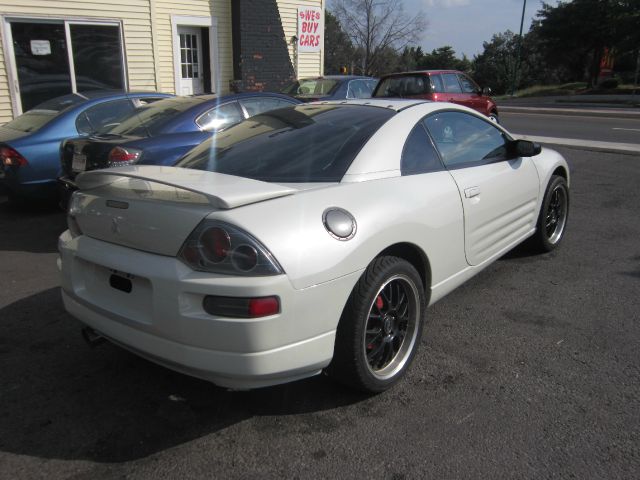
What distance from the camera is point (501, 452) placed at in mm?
2426

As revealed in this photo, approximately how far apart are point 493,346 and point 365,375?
1086mm

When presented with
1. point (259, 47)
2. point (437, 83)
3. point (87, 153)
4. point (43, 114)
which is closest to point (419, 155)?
point (87, 153)

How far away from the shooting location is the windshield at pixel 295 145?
9.80 ft

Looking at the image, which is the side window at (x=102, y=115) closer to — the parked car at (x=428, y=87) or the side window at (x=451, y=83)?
the parked car at (x=428, y=87)

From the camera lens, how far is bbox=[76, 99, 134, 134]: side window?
677 cm

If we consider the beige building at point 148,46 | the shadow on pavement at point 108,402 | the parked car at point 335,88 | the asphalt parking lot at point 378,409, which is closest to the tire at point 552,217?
the asphalt parking lot at point 378,409

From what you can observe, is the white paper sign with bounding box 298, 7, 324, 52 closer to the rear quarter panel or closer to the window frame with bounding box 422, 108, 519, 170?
the window frame with bounding box 422, 108, 519, 170

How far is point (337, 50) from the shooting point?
48.8m

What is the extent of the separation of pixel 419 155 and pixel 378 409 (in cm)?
151

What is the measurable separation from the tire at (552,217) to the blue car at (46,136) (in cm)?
510

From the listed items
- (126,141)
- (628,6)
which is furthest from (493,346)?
(628,6)

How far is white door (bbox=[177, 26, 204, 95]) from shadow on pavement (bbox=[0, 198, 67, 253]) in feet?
22.0

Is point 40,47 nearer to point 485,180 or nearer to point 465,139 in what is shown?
point 465,139

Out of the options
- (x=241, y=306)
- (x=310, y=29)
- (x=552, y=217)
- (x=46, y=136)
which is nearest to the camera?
(x=241, y=306)
